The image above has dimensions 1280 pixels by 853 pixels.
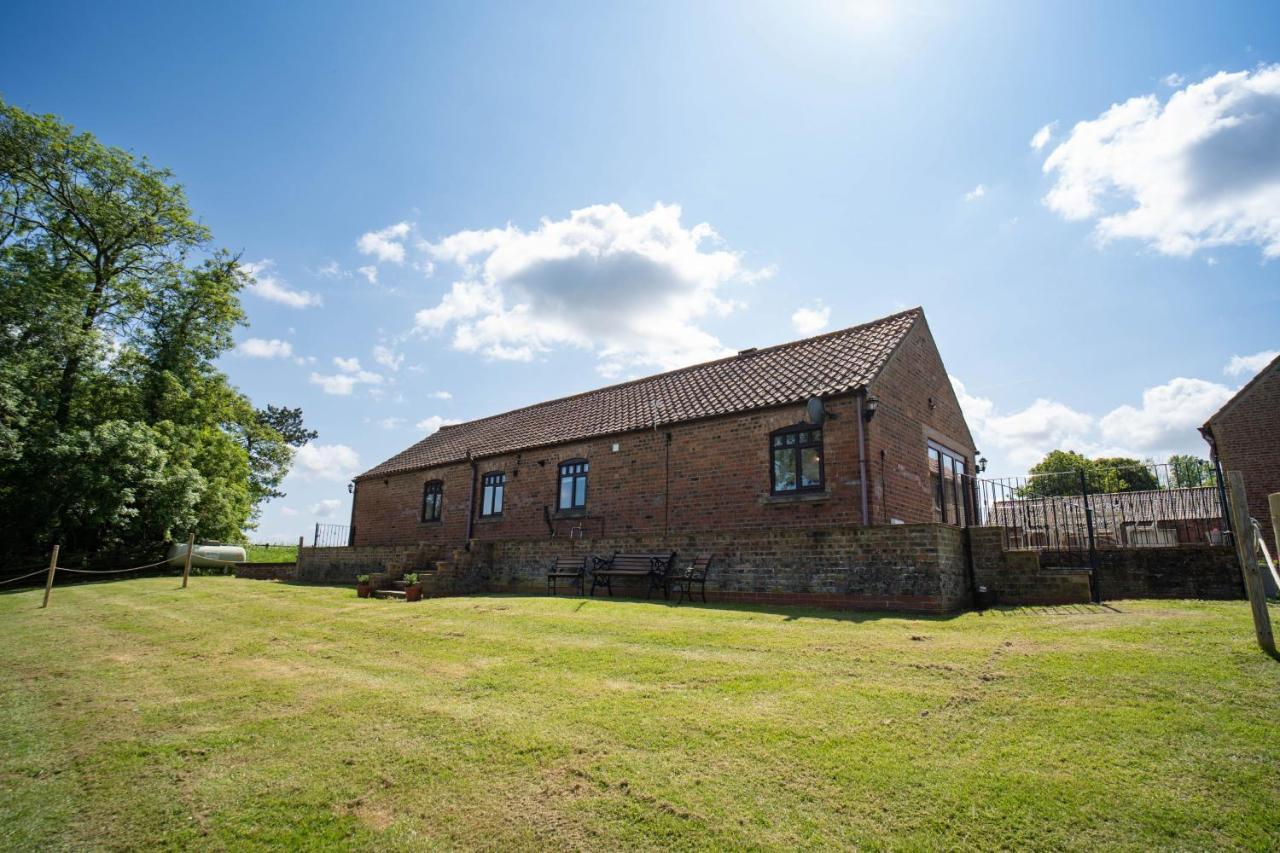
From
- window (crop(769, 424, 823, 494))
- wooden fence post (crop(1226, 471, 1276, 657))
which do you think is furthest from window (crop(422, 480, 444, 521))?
wooden fence post (crop(1226, 471, 1276, 657))

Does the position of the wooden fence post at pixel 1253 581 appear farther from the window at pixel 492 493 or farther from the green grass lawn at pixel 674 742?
the window at pixel 492 493

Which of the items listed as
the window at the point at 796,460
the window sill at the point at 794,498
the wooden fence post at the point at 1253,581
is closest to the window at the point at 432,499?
the window sill at the point at 794,498

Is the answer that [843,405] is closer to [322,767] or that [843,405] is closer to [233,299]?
[322,767]

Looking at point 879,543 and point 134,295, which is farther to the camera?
point 134,295

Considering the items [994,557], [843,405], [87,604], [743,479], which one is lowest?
[87,604]

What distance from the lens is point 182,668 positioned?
23.5 ft

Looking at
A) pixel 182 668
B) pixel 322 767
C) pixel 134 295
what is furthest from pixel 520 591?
pixel 134 295

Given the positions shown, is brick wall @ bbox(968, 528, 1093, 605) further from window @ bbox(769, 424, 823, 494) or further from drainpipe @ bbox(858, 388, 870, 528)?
window @ bbox(769, 424, 823, 494)

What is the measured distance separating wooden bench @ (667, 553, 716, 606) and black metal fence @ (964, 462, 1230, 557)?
5385mm

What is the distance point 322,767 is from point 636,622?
527cm

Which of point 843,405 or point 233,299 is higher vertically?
point 233,299

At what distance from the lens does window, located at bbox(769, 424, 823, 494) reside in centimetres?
1430

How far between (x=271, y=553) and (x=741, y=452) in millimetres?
31683

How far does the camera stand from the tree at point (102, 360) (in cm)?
2188
